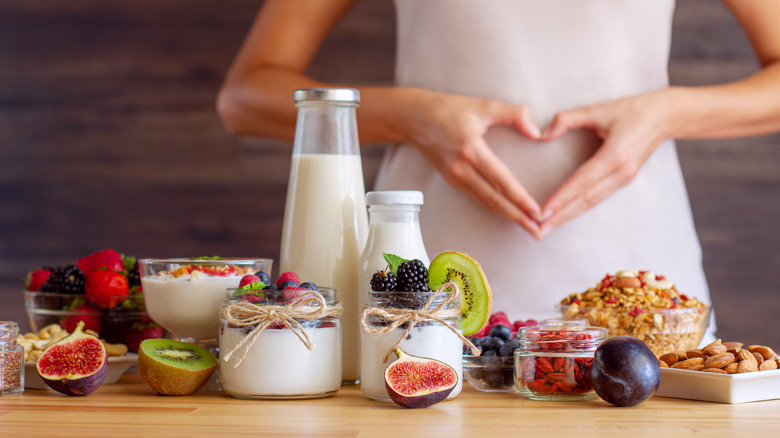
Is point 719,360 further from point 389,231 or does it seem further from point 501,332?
point 389,231

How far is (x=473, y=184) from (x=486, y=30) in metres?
0.42

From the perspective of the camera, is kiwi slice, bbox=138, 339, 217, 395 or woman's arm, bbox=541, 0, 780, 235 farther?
woman's arm, bbox=541, 0, 780, 235

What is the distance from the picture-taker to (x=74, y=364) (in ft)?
3.47

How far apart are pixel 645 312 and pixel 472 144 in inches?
20.2

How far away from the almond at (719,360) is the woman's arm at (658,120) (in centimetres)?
62

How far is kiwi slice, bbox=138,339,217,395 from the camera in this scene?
104 centimetres

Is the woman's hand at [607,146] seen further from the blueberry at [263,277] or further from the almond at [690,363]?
the blueberry at [263,277]

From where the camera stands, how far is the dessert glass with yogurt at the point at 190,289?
3.59 feet

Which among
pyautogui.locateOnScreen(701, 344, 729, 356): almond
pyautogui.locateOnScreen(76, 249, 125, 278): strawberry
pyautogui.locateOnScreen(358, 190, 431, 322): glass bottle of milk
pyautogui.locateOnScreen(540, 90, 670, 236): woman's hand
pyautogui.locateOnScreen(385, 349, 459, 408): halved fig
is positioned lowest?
pyautogui.locateOnScreen(385, 349, 459, 408): halved fig

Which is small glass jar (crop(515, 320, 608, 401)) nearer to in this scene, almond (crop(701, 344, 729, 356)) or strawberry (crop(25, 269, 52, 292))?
almond (crop(701, 344, 729, 356))

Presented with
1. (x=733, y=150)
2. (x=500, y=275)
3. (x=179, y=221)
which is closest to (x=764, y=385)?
(x=500, y=275)

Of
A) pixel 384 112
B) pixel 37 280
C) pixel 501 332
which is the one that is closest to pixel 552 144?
pixel 384 112

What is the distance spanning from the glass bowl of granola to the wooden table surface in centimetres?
24

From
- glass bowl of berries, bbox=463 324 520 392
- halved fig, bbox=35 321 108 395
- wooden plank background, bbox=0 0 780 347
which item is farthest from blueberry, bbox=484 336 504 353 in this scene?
wooden plank background, bbox=0 0 780 347
